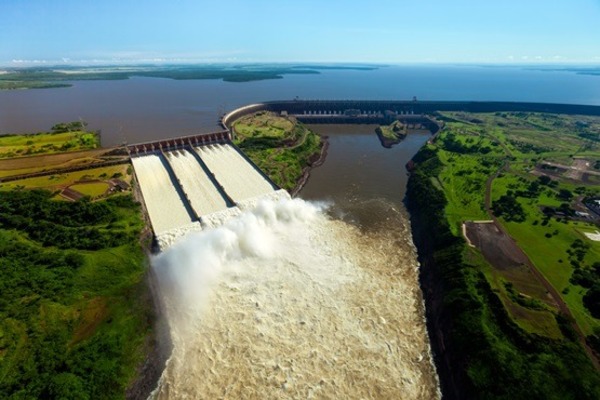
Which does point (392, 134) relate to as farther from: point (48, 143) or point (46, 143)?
point (46, 143)

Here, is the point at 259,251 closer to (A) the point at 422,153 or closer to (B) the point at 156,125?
(A) the point at 422,153

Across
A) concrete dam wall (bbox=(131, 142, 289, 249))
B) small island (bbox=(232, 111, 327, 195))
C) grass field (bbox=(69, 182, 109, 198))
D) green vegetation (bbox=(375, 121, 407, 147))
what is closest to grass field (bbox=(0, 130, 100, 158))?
concrete dam wall (bbox=(131, 142, 289, 249))

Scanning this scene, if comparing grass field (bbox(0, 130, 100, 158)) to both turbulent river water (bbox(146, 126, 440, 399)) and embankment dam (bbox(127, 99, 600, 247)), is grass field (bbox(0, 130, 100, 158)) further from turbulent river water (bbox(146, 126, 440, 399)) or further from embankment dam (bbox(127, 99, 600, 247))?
turbulent river water (bbox(146, 126, 440, 399))

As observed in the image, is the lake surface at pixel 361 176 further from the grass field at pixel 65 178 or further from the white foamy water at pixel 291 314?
the grass field at pixel 65 178

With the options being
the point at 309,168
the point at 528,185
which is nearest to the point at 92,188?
the point at 309,168

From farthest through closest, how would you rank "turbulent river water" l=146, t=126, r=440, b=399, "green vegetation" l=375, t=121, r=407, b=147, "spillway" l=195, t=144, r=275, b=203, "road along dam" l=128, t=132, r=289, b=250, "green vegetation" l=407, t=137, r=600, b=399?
"green vegetation" l=375, t=121, r=407, b=147
"spillway" l=195, t=144, r=275, b=203
"road along dam" l=128, t=132, r=289, b=250
"turbulent river water" l=146, t=126, r=440, b=399
"green vegetation" l=407, t=137, r=600, b=399

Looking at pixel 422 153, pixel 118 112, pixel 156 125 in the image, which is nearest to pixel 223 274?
pixel 422 153

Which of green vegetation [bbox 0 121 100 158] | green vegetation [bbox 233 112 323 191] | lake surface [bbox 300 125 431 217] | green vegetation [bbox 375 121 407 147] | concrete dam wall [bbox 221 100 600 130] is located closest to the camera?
lake surface [bbox 300 125 431 217]

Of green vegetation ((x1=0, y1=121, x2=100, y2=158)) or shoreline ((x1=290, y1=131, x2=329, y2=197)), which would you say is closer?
shoreline ((x1=290, y1=131, x2=329, y2=197))
